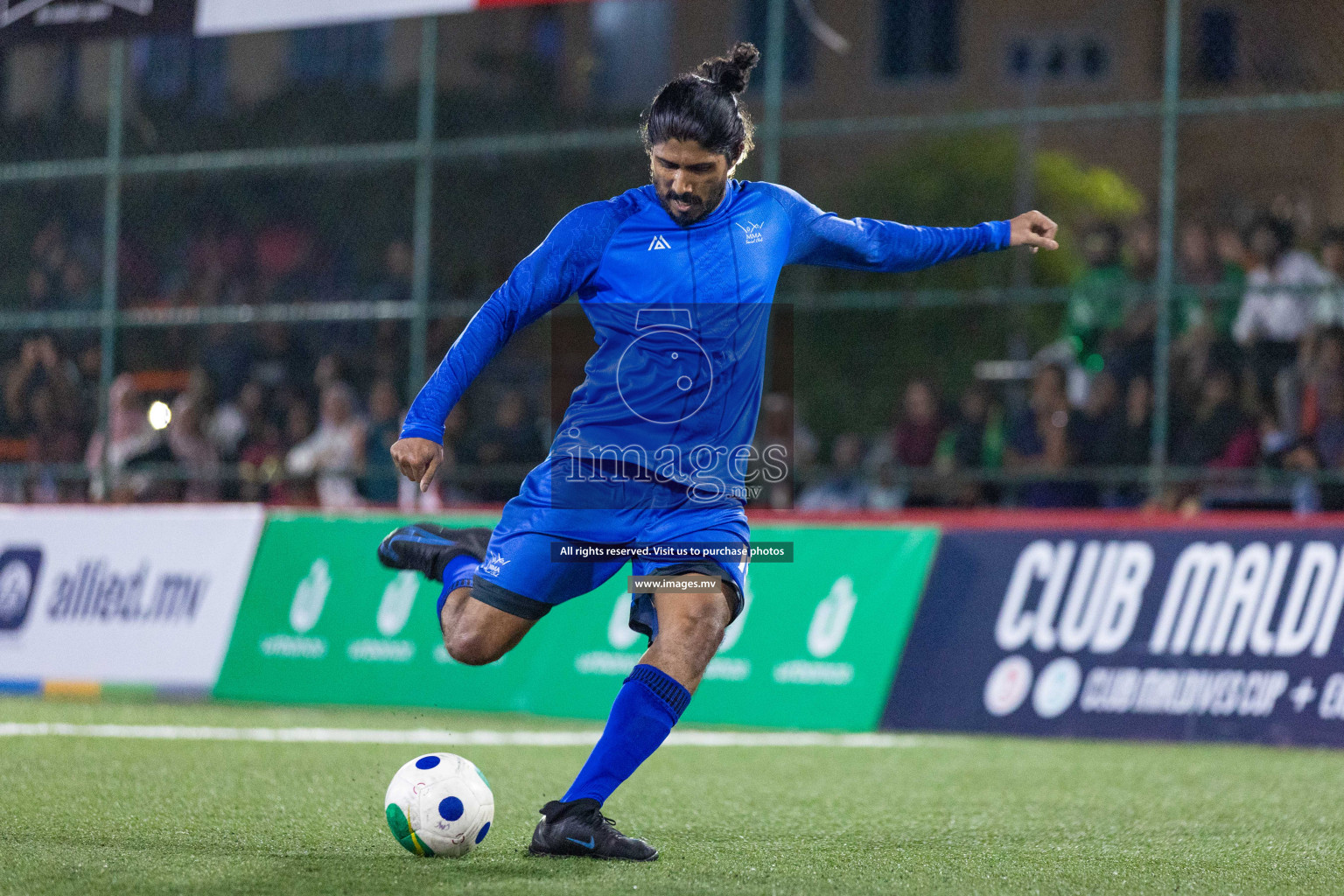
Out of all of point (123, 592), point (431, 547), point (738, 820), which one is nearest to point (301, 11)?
point (123, 592)

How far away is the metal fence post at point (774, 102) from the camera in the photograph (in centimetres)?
1074

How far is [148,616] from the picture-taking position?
417 inches

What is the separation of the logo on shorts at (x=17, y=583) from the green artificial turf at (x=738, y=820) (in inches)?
130

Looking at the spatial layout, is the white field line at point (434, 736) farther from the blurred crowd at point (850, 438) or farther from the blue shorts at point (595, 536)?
the blue shorts at point (595, 536)

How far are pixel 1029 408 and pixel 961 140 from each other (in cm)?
2114

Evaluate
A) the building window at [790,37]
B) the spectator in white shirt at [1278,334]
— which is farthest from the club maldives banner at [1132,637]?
the building window at [790,37]

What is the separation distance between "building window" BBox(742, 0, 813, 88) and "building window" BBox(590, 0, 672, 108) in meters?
1.68

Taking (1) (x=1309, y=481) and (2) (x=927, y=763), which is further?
(1) (x=1309, y=481)

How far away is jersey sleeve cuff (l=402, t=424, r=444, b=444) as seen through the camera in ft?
15.6

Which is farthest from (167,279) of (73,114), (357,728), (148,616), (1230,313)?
(1230,313)

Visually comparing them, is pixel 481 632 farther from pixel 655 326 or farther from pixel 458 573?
pixel 655 326

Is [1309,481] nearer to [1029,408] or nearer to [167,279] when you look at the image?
[1029,408]

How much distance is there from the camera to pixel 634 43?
32.6 metres

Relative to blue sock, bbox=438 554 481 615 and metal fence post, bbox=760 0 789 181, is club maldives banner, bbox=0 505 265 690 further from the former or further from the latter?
blue sock, bbox=438 554 481 615
